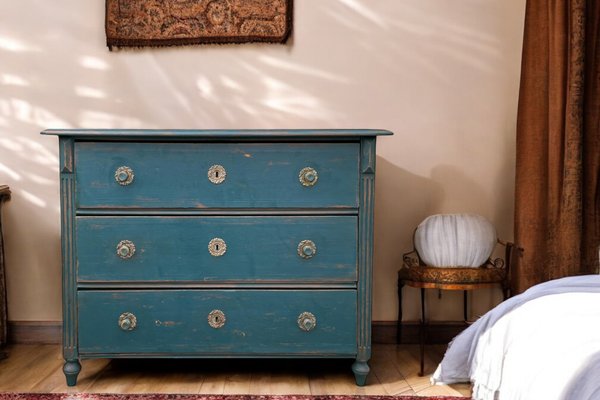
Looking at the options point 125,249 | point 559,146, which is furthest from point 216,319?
point 559,146

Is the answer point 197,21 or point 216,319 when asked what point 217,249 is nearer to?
point 216,319

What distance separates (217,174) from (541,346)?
148 centimetres

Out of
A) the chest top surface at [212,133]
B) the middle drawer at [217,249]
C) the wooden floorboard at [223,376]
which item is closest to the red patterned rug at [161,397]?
the wooden floorboard at [223,376]

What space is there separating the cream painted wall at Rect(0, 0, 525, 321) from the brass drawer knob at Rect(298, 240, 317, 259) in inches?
33.1

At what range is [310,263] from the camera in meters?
2.66

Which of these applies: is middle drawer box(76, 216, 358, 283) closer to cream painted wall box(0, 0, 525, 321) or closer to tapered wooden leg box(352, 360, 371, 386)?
tapered wooden leg box(352, 360, 371, 386)

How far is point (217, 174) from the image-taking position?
262cm

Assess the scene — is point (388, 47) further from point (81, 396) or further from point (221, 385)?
point (81, 396)

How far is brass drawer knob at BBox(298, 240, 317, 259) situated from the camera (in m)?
2.64

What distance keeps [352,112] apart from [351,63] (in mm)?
230

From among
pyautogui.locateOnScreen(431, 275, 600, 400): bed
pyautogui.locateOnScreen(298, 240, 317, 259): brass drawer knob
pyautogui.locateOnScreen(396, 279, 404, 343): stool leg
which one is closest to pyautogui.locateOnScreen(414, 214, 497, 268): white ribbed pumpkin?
pyautogui.locateOnScreen(396, 279, 404, 343): stool leg

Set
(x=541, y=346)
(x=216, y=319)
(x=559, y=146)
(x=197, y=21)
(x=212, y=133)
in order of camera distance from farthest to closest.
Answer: (x=197, y=21)
(x=559, y=146)
(x=216, y=319)
(x=212, y=133)
(x=541, y=346)

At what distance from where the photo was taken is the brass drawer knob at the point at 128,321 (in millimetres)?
2643

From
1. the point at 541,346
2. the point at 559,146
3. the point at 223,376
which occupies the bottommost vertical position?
the point at 223,376
